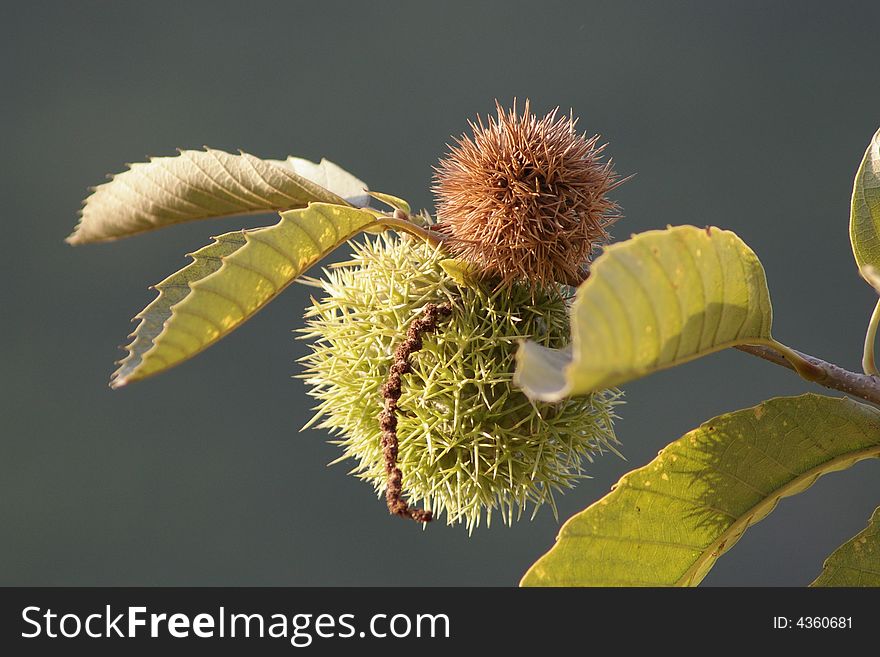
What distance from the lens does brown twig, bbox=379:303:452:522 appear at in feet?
1.31

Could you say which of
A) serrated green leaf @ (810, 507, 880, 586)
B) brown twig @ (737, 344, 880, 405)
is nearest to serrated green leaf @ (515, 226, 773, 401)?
brown twig @ (737, 344, 880, 405)

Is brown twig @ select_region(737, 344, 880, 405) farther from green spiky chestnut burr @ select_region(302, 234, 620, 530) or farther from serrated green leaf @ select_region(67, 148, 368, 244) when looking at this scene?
serrated green leaf @ select_region(67, 148, 368, 244)

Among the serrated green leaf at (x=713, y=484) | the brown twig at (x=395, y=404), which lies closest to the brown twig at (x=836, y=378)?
the serrated green leaf at (x=713, y=484)

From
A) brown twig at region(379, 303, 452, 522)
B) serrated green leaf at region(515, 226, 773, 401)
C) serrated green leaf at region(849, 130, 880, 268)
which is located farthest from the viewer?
serrated green leaf at region(849, 130, 880, 268)

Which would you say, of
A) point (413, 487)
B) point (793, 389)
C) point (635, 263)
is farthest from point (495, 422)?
point (793, 389)

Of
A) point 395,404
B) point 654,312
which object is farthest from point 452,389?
point 654,312

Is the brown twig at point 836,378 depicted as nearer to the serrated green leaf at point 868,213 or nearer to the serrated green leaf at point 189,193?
the serrated green leaf at point 868,213

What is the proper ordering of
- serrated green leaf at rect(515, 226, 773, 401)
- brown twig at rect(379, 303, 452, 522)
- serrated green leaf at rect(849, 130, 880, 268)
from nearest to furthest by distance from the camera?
1. serrated green leaf at rect(515, 226, 773, 401)
2. brown twig at rect(379, 303, 452, 522)
3. serrated green leaf at rect(849, 130, 880, 268)

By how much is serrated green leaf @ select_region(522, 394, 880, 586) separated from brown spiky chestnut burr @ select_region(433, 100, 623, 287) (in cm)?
11

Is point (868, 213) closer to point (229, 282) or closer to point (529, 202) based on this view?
point (529, 202)

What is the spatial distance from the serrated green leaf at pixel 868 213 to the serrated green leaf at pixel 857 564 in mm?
139

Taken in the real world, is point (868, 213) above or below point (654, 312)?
above

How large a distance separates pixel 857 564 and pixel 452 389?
0.23m

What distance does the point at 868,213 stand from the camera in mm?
518
